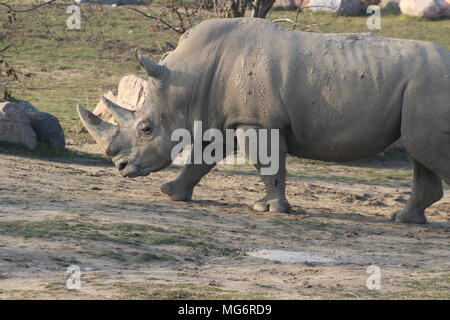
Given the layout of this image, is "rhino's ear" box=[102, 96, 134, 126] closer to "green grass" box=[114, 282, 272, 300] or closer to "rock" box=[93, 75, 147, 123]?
"rock" box=[93, 75, 147, 123]

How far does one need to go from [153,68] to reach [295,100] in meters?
1.35

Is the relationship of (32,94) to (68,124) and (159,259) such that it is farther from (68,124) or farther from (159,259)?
(159,259)

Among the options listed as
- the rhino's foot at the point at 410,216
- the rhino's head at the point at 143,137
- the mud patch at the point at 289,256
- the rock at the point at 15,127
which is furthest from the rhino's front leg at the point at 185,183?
the rock at the point at 15,127

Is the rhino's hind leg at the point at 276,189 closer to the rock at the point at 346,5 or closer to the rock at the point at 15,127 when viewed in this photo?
the rock at the point at 15,127

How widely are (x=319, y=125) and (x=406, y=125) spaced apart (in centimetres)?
79

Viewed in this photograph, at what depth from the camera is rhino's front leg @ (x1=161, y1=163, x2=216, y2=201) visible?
32.9 ft

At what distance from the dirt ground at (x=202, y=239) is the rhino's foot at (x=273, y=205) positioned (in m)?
0.09

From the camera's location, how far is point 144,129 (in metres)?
9.84

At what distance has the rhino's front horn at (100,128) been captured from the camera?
997 centimetres

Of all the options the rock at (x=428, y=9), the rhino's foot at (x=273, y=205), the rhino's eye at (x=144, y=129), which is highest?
the rock at (x=428, y=9)

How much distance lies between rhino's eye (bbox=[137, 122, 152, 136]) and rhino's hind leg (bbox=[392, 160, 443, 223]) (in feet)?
8.30

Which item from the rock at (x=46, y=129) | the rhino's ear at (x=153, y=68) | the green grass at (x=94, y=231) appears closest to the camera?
the green grass at (x=94, y=231)

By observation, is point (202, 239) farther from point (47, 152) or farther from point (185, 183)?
point (47, 152)
